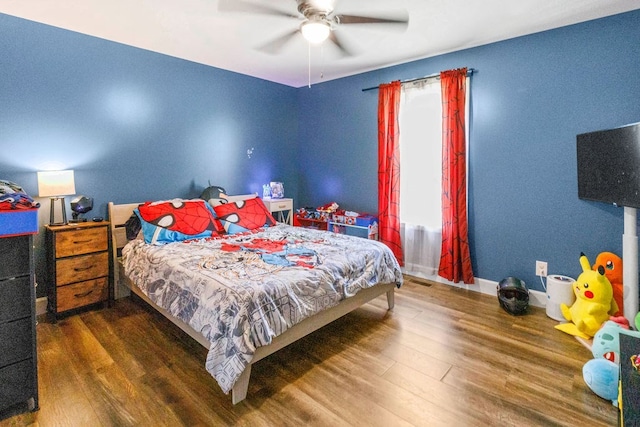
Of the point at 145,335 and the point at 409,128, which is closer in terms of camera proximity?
the point at 145,335

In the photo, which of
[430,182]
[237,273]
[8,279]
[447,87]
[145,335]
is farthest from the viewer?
→ [430,182]

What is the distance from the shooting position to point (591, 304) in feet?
8.06

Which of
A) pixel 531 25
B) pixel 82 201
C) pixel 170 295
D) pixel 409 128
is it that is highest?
pixel 531 25

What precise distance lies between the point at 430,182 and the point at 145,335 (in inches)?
126

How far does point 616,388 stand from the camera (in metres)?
1.74

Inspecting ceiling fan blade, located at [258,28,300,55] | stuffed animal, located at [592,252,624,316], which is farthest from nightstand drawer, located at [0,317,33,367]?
stuffed animal, located at [592,252,624,316]

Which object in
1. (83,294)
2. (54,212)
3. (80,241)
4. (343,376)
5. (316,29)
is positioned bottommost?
(343,376)

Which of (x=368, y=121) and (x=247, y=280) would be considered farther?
(x=368, y=121)

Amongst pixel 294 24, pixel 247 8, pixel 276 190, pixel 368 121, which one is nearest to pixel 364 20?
pixel 294 24

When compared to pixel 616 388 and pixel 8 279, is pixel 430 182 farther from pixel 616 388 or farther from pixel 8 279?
pixel 8 279

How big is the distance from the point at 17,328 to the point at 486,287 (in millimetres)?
3766

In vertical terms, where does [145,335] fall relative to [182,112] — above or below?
below

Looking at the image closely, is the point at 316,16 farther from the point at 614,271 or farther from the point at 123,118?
the point at 614,271

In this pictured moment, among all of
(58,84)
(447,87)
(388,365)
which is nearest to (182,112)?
(58,84)
